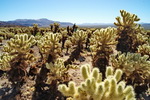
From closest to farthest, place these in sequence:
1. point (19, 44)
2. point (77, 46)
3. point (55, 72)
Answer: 1. point (55, 72)
2. point (19, 44)
3. point (77, 46)

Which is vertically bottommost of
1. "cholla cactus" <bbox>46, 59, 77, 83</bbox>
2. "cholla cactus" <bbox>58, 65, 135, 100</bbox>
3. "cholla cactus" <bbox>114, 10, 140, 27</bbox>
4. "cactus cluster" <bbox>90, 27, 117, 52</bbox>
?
"cholla cactus" <bbox>46, 59, 77, 83</bbox>

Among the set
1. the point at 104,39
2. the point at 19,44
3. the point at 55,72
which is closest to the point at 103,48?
the point at 104,39

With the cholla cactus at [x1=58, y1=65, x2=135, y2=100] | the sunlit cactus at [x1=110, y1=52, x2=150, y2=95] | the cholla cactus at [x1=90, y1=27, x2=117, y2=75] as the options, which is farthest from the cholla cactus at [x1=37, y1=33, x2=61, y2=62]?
the cholla cactus at [x1=58, y1=65, x2=135, y2=100]

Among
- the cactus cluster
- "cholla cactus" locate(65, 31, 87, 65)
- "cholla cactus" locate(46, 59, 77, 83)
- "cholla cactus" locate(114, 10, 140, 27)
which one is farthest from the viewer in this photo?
"cholla cactus" locate(114, 10, 140, 27)

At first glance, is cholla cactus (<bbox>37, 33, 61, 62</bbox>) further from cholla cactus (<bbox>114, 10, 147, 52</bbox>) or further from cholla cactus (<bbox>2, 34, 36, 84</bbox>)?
cholla cactus (<bbox>114, 10, 147, 52</bbox>)

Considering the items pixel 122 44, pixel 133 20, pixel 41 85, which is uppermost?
pixel 133 20

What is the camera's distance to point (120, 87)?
9.34 feet

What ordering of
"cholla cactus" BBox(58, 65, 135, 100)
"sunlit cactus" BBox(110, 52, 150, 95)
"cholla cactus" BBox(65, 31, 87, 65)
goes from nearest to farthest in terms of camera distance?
1. "cholla cactus" BBox(58, 65, 135, 100)
2. "sunlit cactus" BBox(110, 52, 150, 95)
3. "cholla cactus" BBox(65, 31, 87, 65)

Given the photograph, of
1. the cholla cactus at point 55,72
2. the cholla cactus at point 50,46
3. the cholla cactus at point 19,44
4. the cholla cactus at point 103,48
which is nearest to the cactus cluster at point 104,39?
the cholla cactus at point 103,48

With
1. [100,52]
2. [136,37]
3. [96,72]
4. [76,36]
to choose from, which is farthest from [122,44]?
[96,72]

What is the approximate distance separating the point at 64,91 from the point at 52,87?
3.70 meters

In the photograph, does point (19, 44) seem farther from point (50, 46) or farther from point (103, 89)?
point (103, 89)

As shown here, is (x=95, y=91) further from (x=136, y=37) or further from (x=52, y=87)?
(x=136, y=37)

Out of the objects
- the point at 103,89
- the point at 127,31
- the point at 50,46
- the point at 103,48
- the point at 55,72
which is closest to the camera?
the point at 103,89
